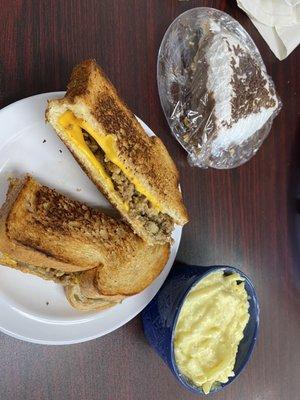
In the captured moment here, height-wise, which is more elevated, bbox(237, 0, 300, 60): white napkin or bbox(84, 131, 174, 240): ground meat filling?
bbox(237, 0, 300, 60): white napkin

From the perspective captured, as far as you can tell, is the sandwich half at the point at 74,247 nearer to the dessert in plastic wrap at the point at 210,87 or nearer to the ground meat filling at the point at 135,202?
the ground meat filling at the point at 135,202

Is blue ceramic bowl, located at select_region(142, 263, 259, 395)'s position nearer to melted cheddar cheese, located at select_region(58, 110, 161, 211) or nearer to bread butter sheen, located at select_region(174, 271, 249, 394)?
bread butter sheen, located at select_region(174, 271, 249, 394)

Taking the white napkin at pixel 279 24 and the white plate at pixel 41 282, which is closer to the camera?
the white plate at pixel 41 282

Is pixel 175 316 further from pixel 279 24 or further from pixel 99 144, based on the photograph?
pixel 279 24

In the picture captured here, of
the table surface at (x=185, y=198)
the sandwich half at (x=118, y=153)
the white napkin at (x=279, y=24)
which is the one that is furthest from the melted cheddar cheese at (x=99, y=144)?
the white napkin at (x=279, y=24)

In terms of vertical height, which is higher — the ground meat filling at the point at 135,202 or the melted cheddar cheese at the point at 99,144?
the melted cheddar cheese at the point at 99,144

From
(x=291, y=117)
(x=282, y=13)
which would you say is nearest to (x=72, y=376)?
(x=291, y=117)

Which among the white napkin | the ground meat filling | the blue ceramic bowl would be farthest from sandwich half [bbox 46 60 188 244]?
the white napkin
